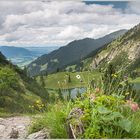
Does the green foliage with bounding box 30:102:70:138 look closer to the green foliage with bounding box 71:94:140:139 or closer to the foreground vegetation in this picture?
the foreground vegetation

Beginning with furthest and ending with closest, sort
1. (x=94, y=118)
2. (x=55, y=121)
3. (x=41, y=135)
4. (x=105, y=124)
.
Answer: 1. (x=41, y=135)
2. (x=55, y=121)
3. (x=94, y=118)
4. (x=105, y=124)

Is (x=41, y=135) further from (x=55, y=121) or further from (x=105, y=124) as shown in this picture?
(x=105, y=124)

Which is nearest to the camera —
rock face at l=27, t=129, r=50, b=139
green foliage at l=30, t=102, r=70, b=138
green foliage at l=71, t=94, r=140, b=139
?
green foliage at l=71, t=94, r=140, b=139

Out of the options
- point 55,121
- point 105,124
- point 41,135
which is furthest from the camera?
point 41,135

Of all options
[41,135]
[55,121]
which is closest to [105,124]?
[55,121]

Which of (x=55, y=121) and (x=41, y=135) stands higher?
(x=55, y=121)

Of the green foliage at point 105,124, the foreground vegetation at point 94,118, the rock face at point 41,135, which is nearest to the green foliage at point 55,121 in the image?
the foreground vegetation at point 94,118

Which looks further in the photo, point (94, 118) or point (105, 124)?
point (94, 118)

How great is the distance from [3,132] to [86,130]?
141 inches

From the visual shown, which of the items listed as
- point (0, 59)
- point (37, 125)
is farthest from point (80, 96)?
point (0, 59)

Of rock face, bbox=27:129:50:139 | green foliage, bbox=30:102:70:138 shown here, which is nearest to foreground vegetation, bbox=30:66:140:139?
green foliage, bbox=30:102:70:138

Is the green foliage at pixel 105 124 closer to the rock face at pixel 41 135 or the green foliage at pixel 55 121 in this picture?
the green foliage at pixel 55 121

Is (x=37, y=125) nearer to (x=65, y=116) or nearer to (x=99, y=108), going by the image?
(x=65, y=116)

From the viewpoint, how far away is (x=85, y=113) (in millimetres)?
6684
